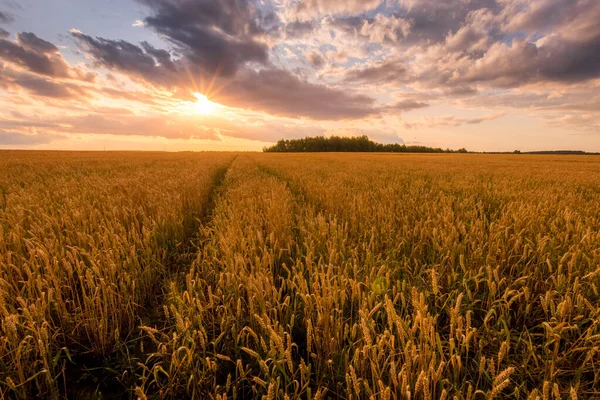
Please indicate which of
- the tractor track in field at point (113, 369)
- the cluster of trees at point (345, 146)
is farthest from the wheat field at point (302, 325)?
the cluster of trees at point (345, 146)

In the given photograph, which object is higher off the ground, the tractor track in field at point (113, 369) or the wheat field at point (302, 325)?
the wheat field at point (302, 325)

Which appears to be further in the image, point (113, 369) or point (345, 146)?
point (345, 146)

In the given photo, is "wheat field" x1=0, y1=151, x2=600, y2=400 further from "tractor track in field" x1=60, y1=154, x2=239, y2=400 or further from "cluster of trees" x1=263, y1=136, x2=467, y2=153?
"cluster of trees" x1=263, y1=136, x2=467, y2=153

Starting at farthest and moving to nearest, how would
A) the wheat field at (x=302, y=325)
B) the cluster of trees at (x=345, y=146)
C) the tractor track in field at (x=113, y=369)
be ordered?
the cluster of trees at (x=345, y=146) < the tractor track in field at (x=113, y=369) < the wheat field at (x=302, y=325)

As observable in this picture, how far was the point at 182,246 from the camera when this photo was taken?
3938 millimetres

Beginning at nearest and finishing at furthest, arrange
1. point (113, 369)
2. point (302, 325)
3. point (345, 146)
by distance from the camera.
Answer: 1. point (113, 369)
2. point (302, 325)
3. point (345, 146)

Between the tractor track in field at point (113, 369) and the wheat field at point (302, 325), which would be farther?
the tractor track in field at point (113, 369)

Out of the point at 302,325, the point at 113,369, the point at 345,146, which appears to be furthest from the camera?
the point at 345,146

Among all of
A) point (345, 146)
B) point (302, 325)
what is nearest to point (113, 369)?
point (302, 325)

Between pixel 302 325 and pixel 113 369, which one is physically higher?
pixel 302 325

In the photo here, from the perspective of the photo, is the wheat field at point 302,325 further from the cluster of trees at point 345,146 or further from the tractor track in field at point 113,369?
the cluster of trees at point 345,146

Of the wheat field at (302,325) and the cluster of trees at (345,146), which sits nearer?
the wheat field at (302,325)

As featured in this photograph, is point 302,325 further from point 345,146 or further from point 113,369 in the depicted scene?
point 345,146

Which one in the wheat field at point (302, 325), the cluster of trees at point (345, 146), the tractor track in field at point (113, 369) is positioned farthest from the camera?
the cluster of trees at point (345, 146)
